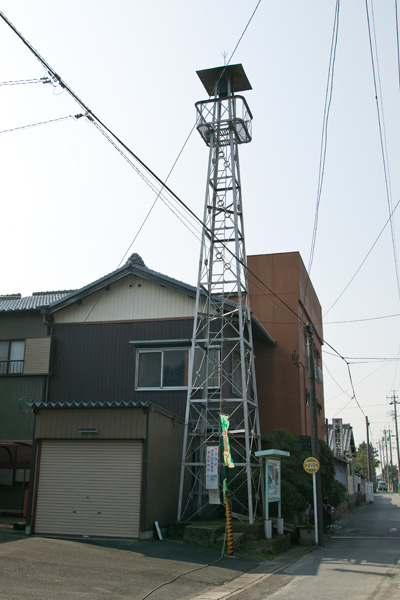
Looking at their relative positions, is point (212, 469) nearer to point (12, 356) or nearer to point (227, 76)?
point (12, 356)

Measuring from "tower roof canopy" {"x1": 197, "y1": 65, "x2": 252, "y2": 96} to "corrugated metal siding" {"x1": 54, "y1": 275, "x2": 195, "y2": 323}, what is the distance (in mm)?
7081

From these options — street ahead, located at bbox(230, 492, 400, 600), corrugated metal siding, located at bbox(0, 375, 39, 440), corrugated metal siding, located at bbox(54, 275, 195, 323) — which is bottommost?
street ahead, located at bbox(230, 492, 400, 600)

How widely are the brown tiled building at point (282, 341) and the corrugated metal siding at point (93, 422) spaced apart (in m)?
9.77

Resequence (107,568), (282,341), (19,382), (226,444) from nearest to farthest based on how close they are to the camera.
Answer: (107,568)
(226,444)
(19,382)
(282,341)

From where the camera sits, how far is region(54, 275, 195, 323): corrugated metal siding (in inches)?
830

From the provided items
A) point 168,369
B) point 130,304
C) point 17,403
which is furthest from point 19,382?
point 168,369

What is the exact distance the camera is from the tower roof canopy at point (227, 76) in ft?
61.2

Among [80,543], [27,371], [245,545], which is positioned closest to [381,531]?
[245,545]

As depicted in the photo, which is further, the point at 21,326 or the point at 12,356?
the point at 21,326

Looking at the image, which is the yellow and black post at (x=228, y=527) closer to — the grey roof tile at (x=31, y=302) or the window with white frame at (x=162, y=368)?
the window with white frame at (x=162, y=368)

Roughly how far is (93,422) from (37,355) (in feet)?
21.3

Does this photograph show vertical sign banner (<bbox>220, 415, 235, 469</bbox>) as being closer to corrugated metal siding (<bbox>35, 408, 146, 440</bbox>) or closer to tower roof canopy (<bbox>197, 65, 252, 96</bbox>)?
corrugated metal siding (<bbox>35, 408, 146, 440</bbox>)

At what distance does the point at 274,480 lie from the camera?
1705 centimetres

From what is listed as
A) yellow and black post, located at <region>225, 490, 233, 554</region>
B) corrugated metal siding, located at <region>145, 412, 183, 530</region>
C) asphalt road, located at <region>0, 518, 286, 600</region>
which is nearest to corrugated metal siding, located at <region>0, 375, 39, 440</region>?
asphalt road, located at <region>0, 518, 286, 600</region>
